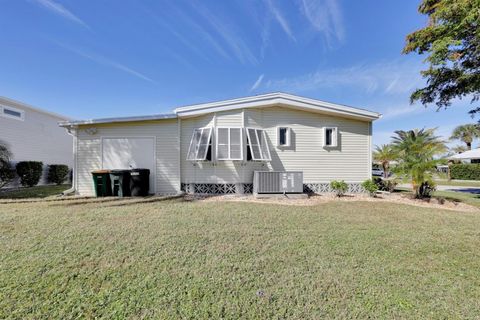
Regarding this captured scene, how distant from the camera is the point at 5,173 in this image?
33.6 ft

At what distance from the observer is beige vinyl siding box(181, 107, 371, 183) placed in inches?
352

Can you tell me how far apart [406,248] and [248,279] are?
3028mm

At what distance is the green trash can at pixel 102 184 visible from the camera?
8.44 meters

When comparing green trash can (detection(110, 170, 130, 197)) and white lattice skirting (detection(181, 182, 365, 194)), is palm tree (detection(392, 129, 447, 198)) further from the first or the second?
→ green trash can (detection(110, 170, 130, 197))

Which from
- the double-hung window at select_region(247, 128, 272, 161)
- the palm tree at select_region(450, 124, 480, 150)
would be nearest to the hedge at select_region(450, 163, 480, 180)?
the palm tree at select_region(450, 124, 480, 150)

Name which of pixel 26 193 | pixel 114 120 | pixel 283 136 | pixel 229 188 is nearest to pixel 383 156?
pixel 283 136

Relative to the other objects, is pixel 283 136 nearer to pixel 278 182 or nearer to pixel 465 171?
pixel 278 182

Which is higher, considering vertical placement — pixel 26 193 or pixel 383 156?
pixel 383 156

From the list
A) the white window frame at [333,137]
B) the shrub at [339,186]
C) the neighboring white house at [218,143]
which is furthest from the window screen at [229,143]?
the shrub at [339,186]

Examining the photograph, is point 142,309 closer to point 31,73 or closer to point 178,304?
point 178,304

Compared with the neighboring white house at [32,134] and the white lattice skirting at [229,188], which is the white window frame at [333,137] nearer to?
the white lattice skirting at [229,188]

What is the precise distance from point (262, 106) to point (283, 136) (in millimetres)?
1601

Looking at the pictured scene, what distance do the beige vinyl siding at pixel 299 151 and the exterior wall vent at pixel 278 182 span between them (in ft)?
2.51

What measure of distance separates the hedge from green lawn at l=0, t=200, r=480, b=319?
24371 mm
